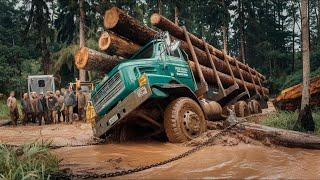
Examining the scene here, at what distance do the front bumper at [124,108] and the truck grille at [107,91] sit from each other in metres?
0.36

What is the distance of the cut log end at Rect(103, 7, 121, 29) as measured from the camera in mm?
10315

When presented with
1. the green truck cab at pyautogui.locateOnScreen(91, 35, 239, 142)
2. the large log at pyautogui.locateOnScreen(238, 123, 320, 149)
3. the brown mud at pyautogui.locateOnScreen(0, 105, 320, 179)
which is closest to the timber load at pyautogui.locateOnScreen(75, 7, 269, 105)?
the green truck cab at pyautogui.locateOnScreen(91, 35, 239, 142)

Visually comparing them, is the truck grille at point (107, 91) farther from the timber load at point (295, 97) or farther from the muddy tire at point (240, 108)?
the muddy tire at point (240, 108)

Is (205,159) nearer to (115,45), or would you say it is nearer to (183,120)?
(183,120)

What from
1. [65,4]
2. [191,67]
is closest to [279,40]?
[65,4]

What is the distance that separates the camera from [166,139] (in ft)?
32.8

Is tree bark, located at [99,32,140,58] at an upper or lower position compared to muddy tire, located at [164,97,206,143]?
upper

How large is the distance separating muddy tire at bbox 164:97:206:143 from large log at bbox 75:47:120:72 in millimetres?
2094

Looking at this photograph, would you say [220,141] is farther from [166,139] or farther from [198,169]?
[198,169]

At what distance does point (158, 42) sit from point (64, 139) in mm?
3714

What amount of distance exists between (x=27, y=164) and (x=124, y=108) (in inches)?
128

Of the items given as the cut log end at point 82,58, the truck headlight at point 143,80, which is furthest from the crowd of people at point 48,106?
the truck headlight at point 143,80

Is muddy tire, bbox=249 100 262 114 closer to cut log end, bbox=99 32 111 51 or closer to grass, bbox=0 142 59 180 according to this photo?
cut log end, bbox=99 32 111 51

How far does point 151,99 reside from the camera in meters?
9.01
